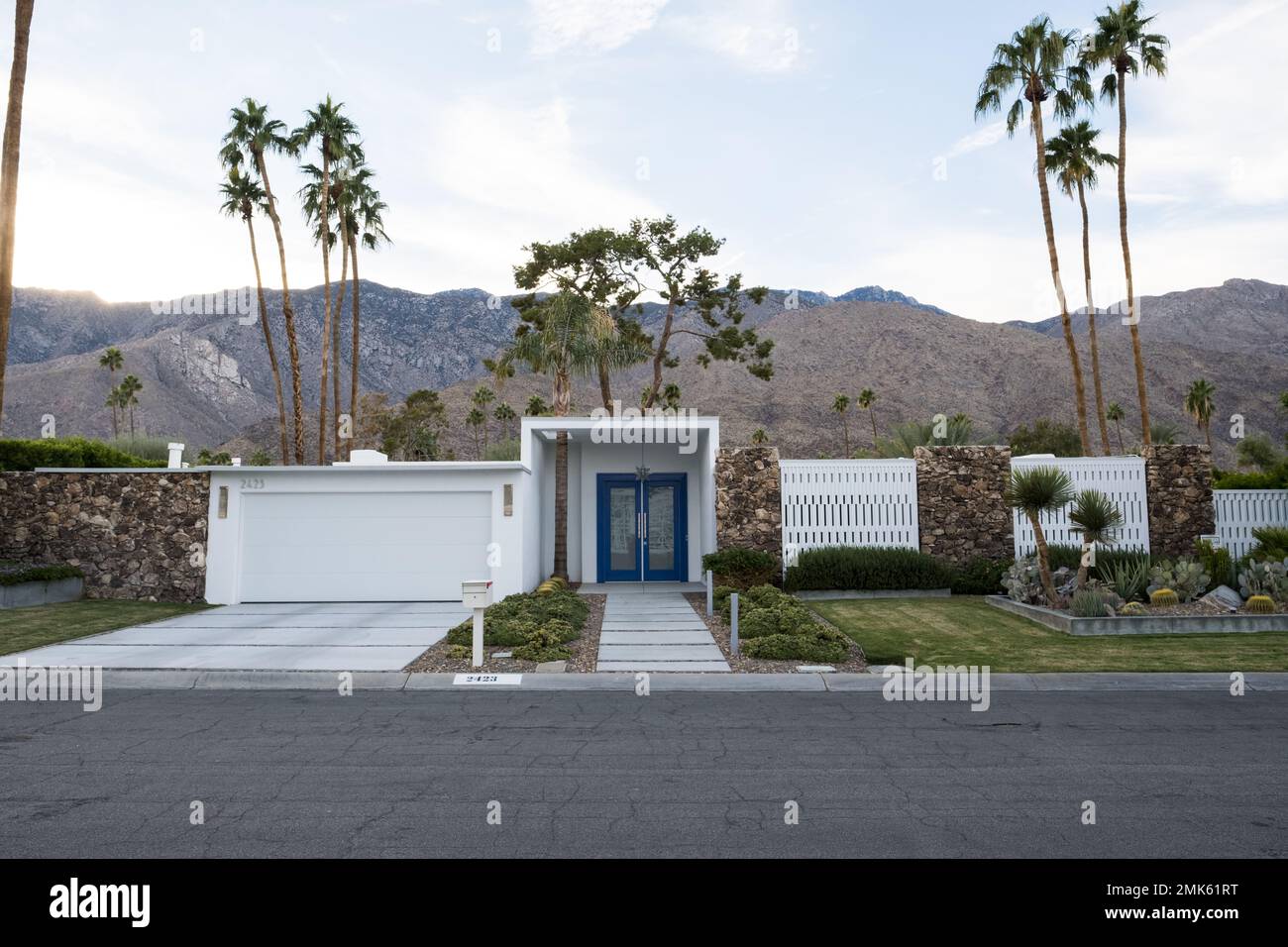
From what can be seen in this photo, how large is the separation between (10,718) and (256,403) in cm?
11556

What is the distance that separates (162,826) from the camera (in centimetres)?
460

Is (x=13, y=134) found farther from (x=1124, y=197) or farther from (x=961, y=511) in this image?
(x=1124, y=197)

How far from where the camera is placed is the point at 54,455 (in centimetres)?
1867

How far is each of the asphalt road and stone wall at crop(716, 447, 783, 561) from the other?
9141 mm

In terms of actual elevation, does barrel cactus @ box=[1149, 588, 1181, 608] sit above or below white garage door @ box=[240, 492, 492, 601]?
below

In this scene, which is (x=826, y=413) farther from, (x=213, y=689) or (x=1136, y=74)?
(x=213, y=689)

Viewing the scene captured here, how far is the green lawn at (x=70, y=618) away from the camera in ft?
37.7

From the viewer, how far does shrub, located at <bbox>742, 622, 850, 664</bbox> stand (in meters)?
10.1

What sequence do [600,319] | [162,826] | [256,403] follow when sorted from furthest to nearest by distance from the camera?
[256,403]
[600,319]
[162,826]

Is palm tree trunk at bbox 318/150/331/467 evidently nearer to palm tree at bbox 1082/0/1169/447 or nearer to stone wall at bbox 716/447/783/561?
stone wall at bbox 716/447/783/561

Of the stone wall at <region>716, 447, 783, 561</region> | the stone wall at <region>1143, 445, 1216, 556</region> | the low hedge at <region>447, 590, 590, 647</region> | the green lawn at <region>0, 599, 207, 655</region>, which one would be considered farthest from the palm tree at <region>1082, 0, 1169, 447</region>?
the green lawn at <region>0, 599, 207, 655</region>

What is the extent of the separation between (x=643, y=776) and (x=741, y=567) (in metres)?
11.3

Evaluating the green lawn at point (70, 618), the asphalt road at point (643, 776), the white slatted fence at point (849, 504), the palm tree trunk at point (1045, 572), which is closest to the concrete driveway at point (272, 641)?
the green lawn at point (70, 618)
